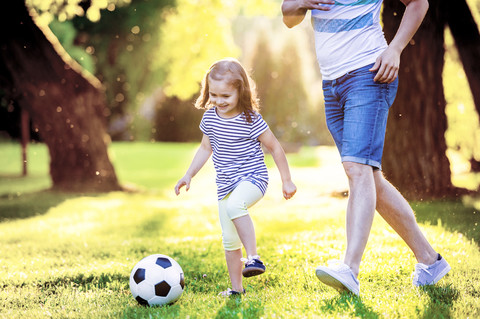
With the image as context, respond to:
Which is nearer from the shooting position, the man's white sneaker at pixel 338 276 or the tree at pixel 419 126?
the man's white sneaker at pixel 338 276

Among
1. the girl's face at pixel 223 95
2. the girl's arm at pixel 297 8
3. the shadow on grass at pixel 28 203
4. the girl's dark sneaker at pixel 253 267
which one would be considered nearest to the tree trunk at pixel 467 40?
the girl's arm at pixel 297 8

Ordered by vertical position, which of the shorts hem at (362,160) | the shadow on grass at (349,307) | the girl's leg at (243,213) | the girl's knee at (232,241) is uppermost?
the shorts hem at (362,160)

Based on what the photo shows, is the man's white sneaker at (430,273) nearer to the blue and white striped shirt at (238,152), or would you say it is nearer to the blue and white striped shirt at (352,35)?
the blue and white striped shirt at (238,152)

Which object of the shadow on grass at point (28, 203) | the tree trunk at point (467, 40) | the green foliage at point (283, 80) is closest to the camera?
the tree trunk at point (467, 40)

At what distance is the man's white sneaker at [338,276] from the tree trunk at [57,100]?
9364 millimetres

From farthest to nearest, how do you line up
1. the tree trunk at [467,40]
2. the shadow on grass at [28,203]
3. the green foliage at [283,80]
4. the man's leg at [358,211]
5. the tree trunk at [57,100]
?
the green foliage at [283,80], the tree trunk at [57,100], the shadow on grass at [28,203], the tree trunk at [467,40], the man's leg at [358,211]

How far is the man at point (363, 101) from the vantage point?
301 cm

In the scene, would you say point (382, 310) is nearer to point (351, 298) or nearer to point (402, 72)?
point (351, 298)

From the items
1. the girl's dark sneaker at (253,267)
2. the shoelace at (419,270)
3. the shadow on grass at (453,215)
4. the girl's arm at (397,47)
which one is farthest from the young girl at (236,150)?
the shadow on grass at (453,215)

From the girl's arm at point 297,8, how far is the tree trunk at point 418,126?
4.81 meters

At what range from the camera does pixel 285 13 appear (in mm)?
3322

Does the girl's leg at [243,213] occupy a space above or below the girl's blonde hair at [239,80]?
below

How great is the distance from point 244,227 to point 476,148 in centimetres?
1190

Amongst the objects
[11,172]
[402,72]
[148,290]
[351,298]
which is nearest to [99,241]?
[148,290]
